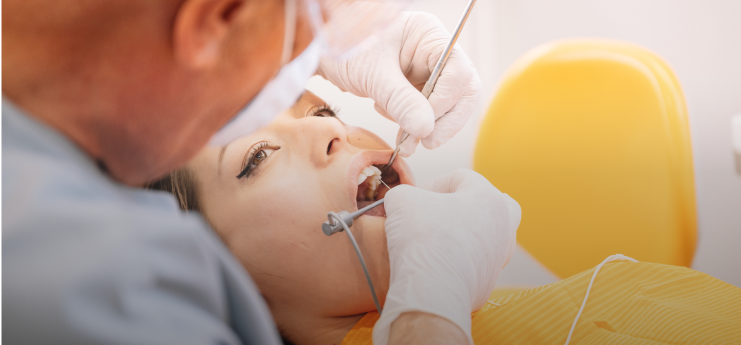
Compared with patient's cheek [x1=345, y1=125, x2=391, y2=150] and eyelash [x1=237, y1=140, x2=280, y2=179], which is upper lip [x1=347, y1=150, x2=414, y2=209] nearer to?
patient's cheek [x1=345, y1=125, x2=391, y2=150]

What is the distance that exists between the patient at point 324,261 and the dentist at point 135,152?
16 centimetres

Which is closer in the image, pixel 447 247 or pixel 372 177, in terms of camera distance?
pixel 447 247

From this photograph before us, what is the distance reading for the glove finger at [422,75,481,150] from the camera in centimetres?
83

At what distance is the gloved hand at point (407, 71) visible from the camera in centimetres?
76

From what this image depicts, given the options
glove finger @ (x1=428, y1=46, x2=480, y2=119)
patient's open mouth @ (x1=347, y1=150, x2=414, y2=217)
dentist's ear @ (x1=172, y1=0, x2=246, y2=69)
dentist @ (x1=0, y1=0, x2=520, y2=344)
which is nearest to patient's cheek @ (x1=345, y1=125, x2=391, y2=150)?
patient's open mouth @ (x1=347, y1=150, x2=414, y2=217)

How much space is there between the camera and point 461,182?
2.55 feet

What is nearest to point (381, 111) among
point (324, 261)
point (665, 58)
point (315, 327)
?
point (324, 261)

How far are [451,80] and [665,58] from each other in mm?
434

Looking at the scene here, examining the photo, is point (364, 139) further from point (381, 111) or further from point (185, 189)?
point (185, 189)

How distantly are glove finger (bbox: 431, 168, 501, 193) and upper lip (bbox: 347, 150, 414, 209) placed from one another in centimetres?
6

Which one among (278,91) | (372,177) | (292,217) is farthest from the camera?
(372,177)

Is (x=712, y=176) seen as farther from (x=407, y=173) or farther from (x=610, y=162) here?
(x=407, y=173)

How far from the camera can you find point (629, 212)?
85 cm

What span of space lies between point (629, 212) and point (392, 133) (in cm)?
52
